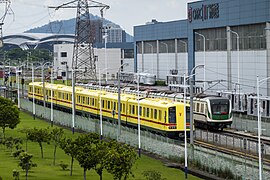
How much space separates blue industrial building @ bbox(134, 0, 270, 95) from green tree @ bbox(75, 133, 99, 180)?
26032 mm

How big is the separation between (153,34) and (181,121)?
5898cm

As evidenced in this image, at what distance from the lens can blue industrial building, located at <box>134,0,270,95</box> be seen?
220 feet

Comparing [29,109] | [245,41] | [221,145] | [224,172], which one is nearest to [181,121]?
[221,145]

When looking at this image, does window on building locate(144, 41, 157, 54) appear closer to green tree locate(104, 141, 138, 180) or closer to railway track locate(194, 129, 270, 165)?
railway track locate(194, 129, 270, 165)

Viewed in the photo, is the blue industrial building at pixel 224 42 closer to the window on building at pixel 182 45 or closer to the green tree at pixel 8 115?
the window on building at pixel 182 45

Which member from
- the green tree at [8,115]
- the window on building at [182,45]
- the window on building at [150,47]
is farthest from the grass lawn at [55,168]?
the window on building at [150,47]

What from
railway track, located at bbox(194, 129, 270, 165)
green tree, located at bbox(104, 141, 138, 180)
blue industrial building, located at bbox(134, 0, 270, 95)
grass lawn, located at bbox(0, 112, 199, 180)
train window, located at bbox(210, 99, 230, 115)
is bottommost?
grass lawn, located at bbox(0, 112, 199, 180)

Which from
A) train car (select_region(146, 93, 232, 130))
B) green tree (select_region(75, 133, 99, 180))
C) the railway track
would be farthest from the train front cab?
green tree (select_region(75, 133, 99, 180))

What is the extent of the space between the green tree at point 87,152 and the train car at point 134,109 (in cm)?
1229

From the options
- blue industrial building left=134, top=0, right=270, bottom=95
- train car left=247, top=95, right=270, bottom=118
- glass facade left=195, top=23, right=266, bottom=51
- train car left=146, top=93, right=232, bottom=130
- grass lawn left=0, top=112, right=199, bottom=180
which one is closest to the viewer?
grass lawn left=0, top=112, right=199, bottom=180

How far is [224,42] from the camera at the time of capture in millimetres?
74750

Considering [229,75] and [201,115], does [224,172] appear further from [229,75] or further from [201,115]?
[229,75]

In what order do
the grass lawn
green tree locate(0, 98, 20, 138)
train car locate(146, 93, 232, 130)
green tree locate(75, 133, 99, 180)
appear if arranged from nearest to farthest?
green tree locate(75, 133, 99, 180) → the grass lawn → green tree locate(0, 98, 20, 138) → train car locate(146, 93, 232, 130)

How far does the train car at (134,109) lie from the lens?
4528cm
